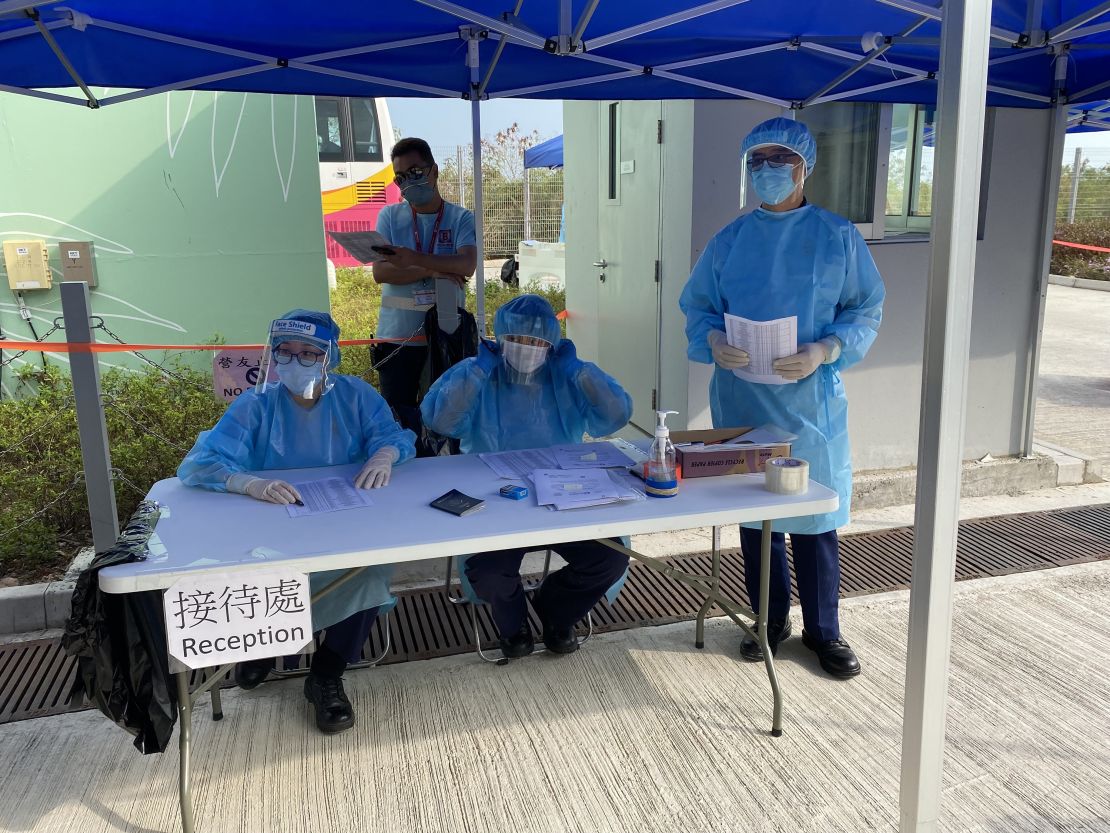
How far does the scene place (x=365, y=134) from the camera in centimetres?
1056

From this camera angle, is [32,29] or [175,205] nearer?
[32,29]

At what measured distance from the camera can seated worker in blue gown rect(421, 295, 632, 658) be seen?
293cm

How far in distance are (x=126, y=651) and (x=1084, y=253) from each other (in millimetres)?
17201

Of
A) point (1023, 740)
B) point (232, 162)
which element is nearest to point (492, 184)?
point (232, 162)

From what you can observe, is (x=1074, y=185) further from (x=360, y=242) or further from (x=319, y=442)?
(x=319, y=442)

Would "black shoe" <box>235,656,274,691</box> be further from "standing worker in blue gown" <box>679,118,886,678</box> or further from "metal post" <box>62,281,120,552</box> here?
"standing worker in blue gown" <box>679,118,886,678</box>

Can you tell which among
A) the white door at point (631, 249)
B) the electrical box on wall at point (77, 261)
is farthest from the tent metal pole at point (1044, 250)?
the electrical box on wall at point (77, 261)

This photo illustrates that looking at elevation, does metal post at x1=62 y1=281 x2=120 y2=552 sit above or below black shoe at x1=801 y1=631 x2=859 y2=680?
above

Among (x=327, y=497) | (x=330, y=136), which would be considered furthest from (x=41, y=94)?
(x=330, y=136)

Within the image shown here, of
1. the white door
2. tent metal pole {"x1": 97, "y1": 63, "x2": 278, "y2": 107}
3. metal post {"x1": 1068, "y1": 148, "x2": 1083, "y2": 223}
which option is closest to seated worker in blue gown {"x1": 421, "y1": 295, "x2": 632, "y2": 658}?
tent metal pole {"x1": 97, "y1": 63, "x2": 278, "y2": 107}

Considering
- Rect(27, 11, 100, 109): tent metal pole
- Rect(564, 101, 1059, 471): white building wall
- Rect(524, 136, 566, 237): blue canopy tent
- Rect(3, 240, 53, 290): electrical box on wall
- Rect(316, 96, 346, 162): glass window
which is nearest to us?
Rect(27, 11, 100, 109): tent metal pole

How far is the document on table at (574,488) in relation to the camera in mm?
2318

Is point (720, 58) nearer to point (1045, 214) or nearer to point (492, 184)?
point (1045, 214)

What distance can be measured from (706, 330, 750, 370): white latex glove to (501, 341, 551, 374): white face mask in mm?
584
